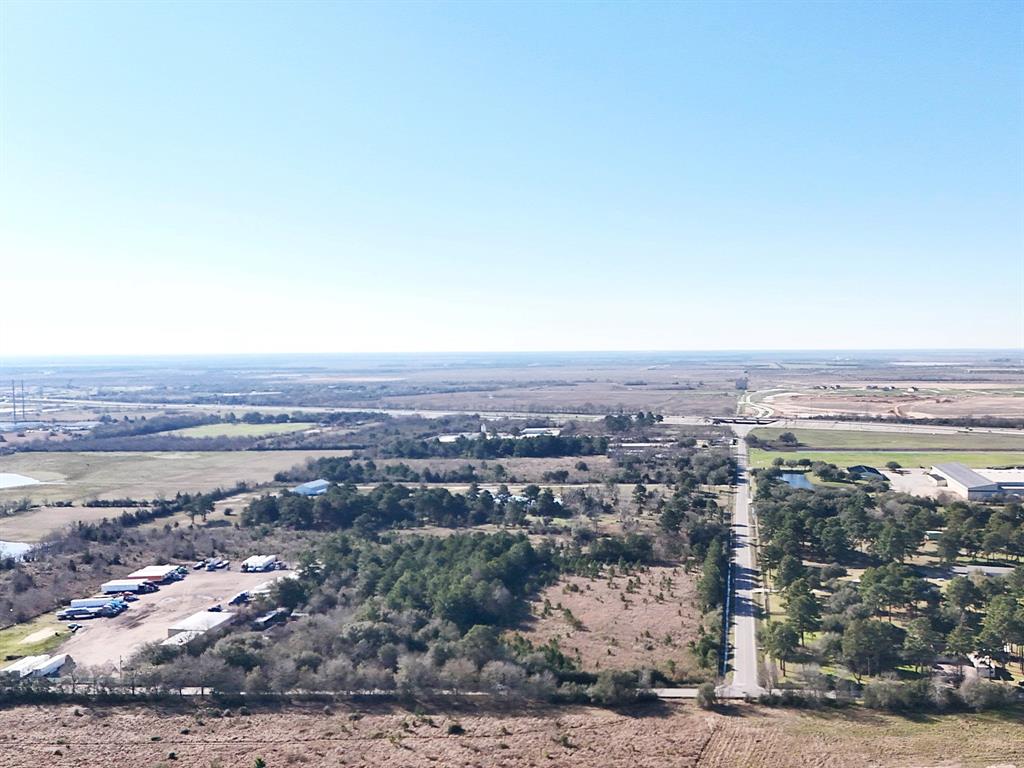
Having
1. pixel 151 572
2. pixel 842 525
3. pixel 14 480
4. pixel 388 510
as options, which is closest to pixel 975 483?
pixel 842 525

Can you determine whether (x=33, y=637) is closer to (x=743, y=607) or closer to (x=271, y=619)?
(x=271, y=619)

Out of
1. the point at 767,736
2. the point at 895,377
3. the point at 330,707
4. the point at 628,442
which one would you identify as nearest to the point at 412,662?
the point at 330,707

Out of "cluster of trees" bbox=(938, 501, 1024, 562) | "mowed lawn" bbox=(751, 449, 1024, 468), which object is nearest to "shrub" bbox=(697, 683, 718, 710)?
"cluster of trees" bbox=(938, 501, 1024, 562)

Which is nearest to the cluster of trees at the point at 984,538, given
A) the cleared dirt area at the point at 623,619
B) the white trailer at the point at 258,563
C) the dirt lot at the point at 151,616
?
the cleared dirt area at the point at 623,619

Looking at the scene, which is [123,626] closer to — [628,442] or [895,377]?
[628,442]

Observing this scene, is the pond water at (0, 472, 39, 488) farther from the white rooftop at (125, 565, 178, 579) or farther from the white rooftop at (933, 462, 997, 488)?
the white rooftop at (933, 462, 997, 488)

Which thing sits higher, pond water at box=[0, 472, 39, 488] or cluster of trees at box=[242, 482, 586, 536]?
cluster of trees at box=[242, 482, 586, 536]
